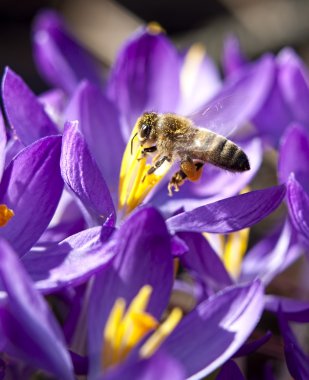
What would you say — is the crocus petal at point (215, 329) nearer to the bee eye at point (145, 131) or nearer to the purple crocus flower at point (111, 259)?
the purple crocus flower at point (111, 259)

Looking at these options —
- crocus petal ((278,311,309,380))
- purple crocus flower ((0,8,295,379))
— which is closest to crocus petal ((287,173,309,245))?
purple crocus flower ((0,8,295,379))

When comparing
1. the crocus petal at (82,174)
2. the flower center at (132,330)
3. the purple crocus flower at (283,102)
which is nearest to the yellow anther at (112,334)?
the flower center at (132,330)

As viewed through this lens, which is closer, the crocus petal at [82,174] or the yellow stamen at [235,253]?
the crocus petal at [82,174]

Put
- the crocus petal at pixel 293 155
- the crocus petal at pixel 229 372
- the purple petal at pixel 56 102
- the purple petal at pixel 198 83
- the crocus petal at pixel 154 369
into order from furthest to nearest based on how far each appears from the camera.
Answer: the purple petal at pixel 198 83, the purple petal at pixel 56 102, the crocus petal at pixel 293 155, the crocus petal at pixel 229 372, the crocus petal at pixel 154 369

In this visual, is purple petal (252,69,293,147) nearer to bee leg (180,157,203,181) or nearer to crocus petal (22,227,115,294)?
bee leg (180,157,203,181)

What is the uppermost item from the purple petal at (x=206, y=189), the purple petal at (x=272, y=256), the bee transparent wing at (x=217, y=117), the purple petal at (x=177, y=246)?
the bee transparent wing at (x=217, y=117)

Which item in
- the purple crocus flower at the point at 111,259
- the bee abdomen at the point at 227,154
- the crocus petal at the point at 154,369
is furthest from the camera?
the bee abdomen at the point at 227,154
